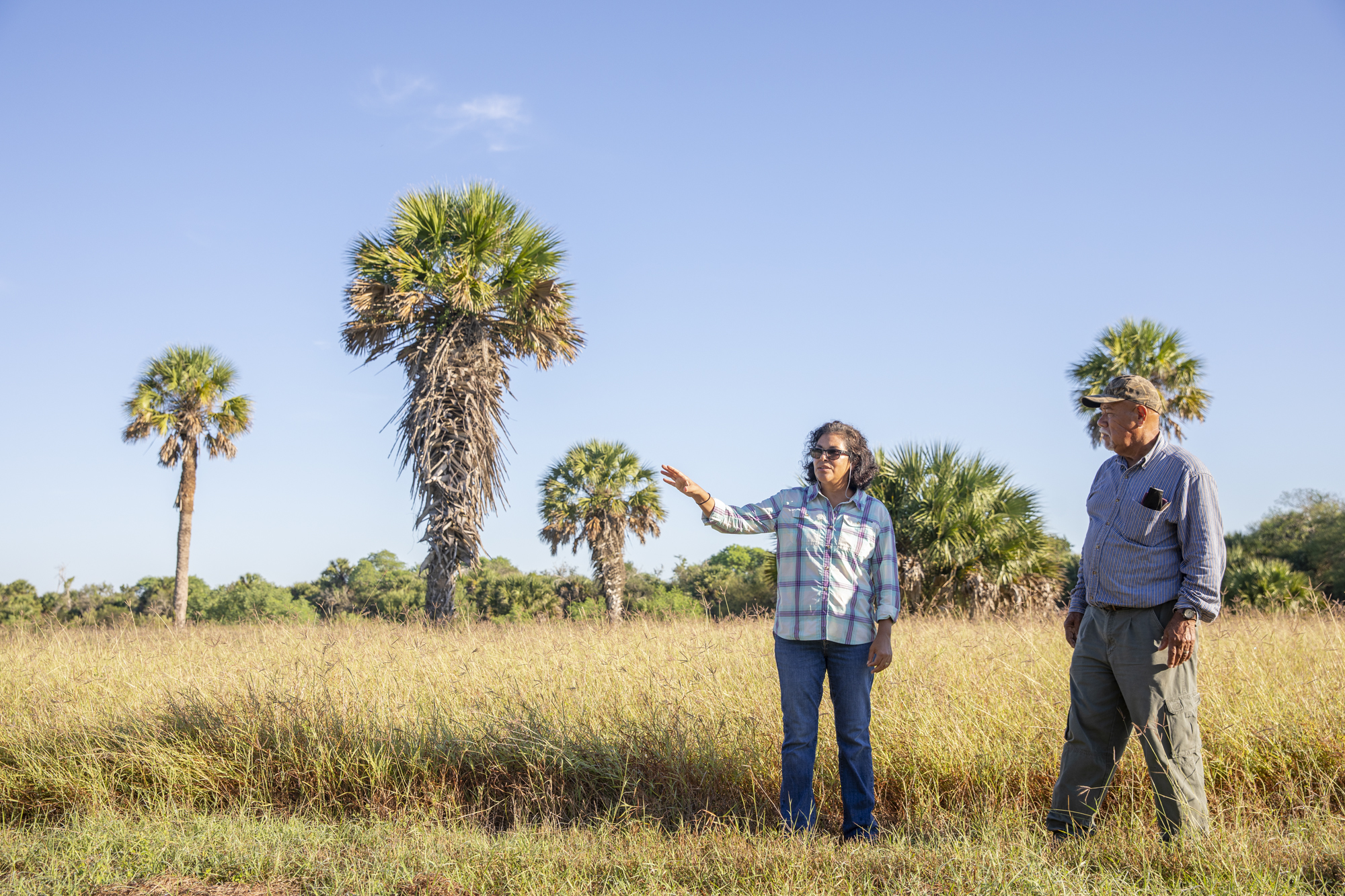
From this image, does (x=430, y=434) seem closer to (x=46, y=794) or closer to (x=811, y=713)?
(x=46, y=794)

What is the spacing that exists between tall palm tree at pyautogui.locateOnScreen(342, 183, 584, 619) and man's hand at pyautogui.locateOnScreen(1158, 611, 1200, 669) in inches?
487

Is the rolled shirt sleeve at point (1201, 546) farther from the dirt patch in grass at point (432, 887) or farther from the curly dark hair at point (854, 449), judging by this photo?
the dirt patch in grass at point (432, 887)

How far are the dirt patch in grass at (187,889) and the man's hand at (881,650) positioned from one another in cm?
254

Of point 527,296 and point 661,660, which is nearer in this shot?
point 661,660

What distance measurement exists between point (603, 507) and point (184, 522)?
39.7 ft

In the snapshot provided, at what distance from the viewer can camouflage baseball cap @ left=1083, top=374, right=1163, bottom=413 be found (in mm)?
3270

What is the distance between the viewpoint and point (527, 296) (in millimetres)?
15102

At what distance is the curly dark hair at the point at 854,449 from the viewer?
3818 millimetres

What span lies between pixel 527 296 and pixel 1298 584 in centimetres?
1699

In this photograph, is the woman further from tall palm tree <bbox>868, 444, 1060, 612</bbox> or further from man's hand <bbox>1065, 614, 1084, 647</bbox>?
tall palm tree <bbox>868, 444, 1060, 612</bbox>

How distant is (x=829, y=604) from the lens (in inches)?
140

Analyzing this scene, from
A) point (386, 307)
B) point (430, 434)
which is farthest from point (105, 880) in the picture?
point (386, 307)

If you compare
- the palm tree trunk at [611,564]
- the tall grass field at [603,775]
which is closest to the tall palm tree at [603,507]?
the palm tree trunk at [611,564]

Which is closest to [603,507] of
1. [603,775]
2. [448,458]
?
[448,458]
